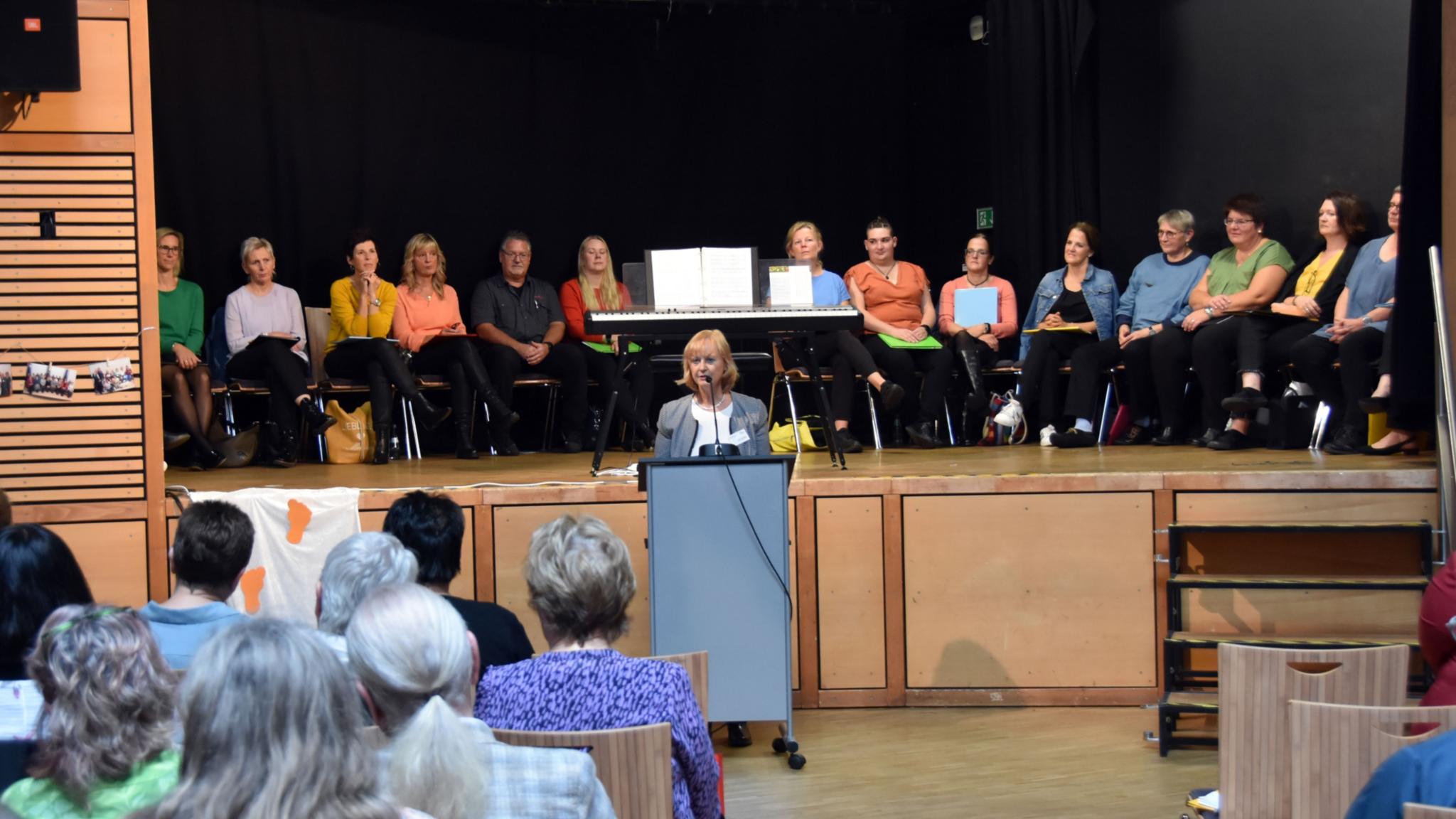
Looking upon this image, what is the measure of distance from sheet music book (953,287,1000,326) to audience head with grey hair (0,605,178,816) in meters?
5.98

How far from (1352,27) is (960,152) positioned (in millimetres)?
2434

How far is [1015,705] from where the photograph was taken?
198 inches

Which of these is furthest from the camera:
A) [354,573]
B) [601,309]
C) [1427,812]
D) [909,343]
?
[601,309]

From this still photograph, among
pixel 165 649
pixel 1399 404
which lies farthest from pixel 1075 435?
pixel 165 649

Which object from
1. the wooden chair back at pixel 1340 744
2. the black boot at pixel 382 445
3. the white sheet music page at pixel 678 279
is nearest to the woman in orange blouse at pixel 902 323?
the white sheet music page at pixel 678 279

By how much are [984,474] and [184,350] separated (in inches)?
144

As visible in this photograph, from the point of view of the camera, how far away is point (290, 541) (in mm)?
4883

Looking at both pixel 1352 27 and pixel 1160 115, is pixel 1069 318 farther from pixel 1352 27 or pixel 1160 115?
pixel 1352 27

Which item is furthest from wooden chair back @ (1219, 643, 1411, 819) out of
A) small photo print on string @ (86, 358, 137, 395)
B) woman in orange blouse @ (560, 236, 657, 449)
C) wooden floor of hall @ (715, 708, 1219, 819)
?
woman in orange blouse @ (560, 236, 657, 449)

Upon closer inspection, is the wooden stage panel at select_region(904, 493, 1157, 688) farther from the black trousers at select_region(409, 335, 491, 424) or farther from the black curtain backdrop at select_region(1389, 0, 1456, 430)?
the black trousers at select_region(409, 335, 491, 424)

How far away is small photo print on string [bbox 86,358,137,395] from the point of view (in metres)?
4.73

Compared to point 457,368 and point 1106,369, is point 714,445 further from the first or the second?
point 1106,369

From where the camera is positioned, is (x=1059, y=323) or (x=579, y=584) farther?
(x=1059, y=323)

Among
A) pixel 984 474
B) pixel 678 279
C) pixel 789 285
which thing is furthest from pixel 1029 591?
pixel 678 279
